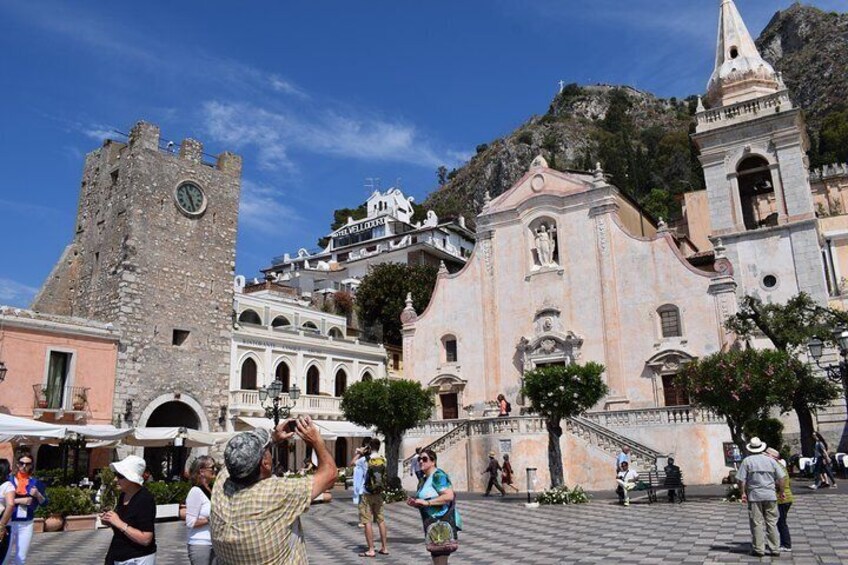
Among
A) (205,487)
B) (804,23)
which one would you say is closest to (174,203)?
(205,487)

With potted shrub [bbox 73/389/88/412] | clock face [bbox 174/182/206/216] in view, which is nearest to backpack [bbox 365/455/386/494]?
potted shrub [bbox 73/389/88/412]

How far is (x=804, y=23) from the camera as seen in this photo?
102 meters

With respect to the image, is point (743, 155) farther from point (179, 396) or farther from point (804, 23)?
point (804, 23)

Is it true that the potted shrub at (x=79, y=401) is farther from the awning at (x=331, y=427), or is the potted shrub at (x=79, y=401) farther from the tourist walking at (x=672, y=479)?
the tourist walking at (x=672, y=479)

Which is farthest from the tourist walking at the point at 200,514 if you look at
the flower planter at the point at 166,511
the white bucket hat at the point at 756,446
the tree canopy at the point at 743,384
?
the tree canopy at the point at 743,384

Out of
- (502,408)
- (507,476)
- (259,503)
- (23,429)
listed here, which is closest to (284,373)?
(502,408)

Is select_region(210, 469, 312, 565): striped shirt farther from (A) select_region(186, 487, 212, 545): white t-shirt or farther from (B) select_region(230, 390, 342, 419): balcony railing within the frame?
(B) select_region(230, 390, 342, 419): balcony railing

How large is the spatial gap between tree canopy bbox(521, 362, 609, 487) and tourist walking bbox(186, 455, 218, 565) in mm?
15540

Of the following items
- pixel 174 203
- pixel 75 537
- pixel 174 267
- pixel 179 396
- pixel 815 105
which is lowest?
pixel 75 537

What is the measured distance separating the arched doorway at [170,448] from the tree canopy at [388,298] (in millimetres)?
21141

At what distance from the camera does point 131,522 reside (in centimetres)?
535

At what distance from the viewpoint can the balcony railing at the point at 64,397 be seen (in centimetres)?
2636

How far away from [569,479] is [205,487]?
1975 centimetres

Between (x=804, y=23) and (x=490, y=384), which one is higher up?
(x=804, y=23)
